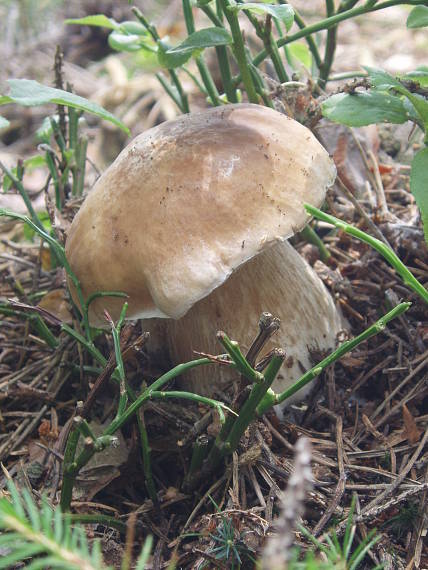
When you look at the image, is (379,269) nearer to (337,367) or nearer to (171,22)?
(337,367)

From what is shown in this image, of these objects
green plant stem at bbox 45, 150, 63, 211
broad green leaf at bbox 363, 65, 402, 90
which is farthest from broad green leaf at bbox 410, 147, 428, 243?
green plant stem at bbox 45, 150, 63, 211

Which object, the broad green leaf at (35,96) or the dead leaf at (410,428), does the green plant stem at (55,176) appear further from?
the dead leaf at (410,428)

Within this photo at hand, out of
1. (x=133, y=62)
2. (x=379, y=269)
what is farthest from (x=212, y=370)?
(x=133, y=62)

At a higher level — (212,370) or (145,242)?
(145,242)

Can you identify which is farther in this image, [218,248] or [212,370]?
[212,370]

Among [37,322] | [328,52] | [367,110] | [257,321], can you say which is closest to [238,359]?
[257,321]

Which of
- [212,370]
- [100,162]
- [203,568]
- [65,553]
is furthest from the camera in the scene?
[100,162]

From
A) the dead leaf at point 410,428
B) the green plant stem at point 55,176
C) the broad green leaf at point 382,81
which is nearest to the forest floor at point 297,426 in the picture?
the dead leaf at point 410,428

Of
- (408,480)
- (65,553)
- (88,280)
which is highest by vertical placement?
(65,553)
